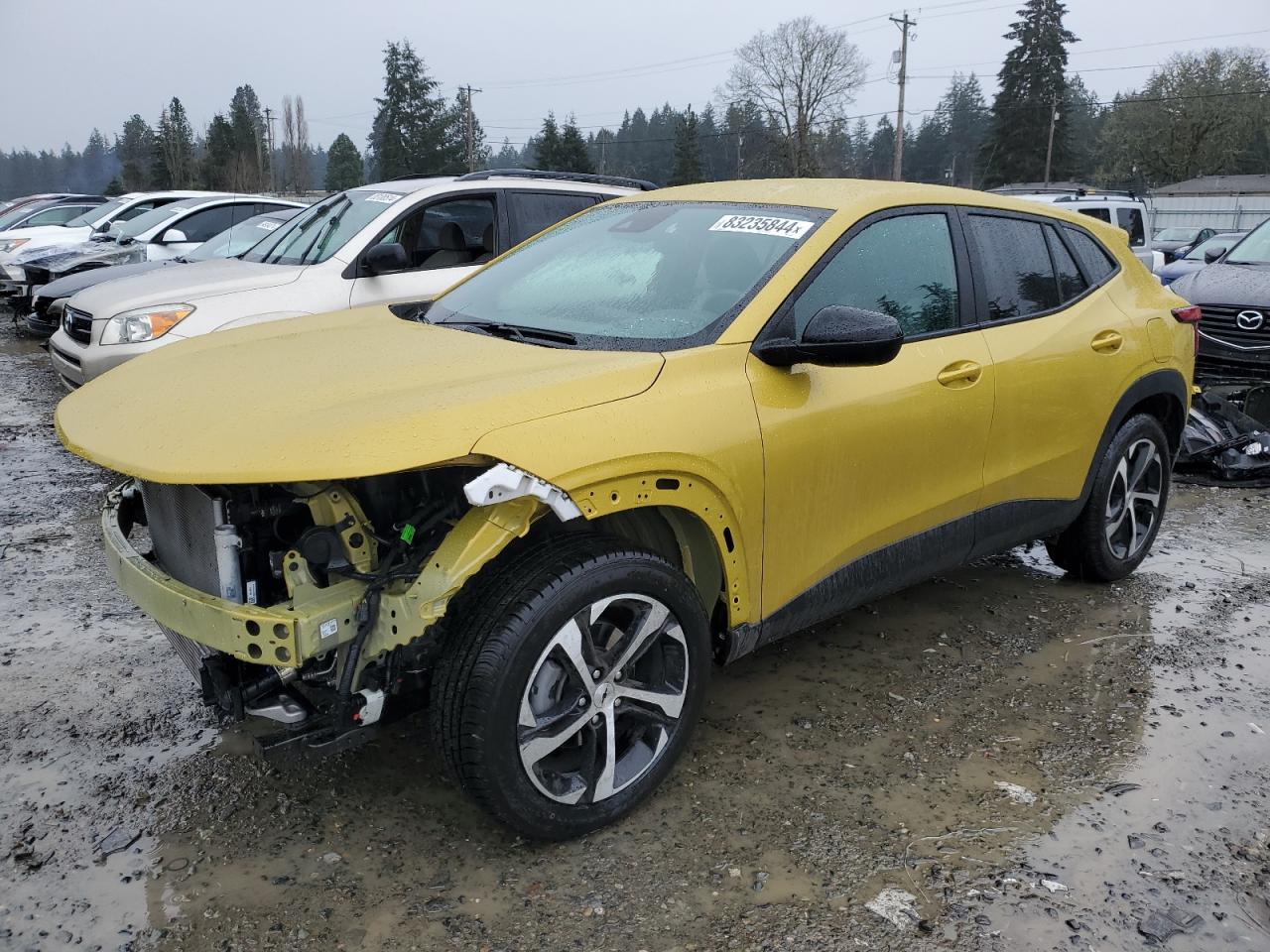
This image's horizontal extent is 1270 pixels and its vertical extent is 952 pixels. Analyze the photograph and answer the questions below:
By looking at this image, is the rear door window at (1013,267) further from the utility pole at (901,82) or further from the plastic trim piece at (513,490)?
the utility pole at (901,82)

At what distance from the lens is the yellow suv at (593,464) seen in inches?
96.6

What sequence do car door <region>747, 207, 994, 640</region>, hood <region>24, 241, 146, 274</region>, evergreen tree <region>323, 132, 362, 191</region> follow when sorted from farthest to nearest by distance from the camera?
evergreen tree <region>323, 132, 362, 191</region> < hood <region>24, 241, 146, 274</region> < car door <region>747, 207, 994, 640</region>

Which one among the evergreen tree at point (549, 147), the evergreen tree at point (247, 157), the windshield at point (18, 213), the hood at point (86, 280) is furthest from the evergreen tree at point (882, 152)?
the hood at point (86, 280)

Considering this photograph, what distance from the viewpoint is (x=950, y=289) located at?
3691 millimetres

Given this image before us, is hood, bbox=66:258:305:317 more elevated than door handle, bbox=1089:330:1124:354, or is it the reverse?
hood, bbox=66:258:305:317

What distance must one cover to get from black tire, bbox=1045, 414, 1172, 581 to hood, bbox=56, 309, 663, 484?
259cm

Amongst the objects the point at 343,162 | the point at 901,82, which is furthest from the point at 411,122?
the point at 901,82

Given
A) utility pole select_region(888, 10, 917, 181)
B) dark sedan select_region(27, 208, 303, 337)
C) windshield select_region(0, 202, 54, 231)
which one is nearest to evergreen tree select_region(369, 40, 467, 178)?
utility pole select_region(888, 10, 917, 181)

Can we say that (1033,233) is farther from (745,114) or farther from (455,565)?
(745,114)

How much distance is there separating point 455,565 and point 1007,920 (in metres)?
1.61

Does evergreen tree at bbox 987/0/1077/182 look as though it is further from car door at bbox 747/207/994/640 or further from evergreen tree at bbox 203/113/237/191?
car door at bbox 747/207/994/640

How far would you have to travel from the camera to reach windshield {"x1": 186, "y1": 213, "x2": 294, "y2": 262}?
29.8 ft

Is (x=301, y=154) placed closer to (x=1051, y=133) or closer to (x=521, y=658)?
(x=1051, y=133)

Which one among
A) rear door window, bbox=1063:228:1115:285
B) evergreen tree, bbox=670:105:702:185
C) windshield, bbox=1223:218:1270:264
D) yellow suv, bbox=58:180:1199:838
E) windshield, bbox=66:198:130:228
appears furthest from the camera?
evergreen tree, bbox=670:105:702:185
